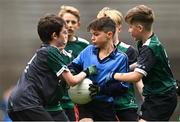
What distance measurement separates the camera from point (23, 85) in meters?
5.98

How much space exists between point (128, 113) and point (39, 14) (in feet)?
13.7

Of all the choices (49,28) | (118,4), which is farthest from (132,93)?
(118,4)

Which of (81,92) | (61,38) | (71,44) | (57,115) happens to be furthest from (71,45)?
(57,115)

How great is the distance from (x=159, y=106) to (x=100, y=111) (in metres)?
0.51

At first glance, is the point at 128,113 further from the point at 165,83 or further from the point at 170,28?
the point at 170,28

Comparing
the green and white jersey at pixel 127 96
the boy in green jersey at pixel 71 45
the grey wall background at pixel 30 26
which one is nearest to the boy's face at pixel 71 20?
the boy in green jersey at pixel 71 45

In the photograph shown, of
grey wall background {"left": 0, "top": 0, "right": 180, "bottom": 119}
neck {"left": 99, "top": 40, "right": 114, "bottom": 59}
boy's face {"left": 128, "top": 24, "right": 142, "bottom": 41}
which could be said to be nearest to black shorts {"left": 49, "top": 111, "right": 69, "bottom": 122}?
neck {"left": 99, "top": 40, "right": 114, "bottom": 59}

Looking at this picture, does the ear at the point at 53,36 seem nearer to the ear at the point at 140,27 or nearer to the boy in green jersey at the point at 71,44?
the ear at the point at 140,27

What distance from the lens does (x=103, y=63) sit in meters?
6.45

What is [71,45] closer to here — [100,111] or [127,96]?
[127,96]

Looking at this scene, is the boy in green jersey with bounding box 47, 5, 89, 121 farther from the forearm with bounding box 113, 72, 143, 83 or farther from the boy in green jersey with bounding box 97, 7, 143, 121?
the forearm with bounding box 113, 72, 143, 83

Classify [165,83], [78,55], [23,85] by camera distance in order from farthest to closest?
[78,55], [165,83], [23,85]

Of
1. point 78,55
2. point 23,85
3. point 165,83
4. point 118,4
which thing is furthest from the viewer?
point 118,4

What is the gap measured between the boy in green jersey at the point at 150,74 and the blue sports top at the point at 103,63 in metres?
0.09
